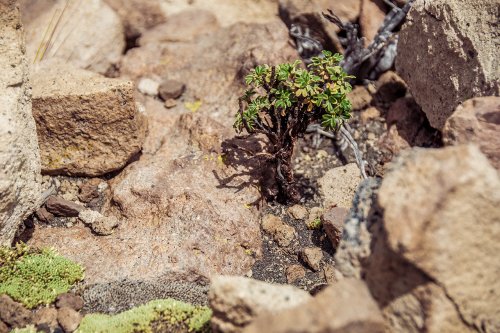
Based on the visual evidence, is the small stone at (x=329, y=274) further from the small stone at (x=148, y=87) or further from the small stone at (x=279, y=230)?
the small stone at (x=148, y=87)

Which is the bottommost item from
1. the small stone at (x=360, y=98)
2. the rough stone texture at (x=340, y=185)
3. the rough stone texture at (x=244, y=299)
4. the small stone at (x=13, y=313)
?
the small stone at (x=13, y=313)

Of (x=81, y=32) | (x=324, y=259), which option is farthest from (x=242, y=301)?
(x=81, y=32)

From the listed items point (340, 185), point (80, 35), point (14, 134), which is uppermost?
point (14, 134)

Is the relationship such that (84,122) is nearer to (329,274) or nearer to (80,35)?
(80,35)

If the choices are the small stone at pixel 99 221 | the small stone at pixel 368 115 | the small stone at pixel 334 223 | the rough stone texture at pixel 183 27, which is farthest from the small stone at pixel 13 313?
the small stone at pixel 368 115

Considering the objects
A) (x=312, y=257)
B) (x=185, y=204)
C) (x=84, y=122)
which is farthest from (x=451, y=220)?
(x=84, y=122)

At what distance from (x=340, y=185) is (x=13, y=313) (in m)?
5.18

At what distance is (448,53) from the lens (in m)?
7.35

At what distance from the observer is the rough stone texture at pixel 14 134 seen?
5973mm

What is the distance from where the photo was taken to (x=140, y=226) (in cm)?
705

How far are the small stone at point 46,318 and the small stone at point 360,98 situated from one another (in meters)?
6.26

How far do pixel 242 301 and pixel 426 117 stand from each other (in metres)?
5.54

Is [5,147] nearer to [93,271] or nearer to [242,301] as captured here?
[93,271]

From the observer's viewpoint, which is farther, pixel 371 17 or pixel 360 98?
pixel 371 17
